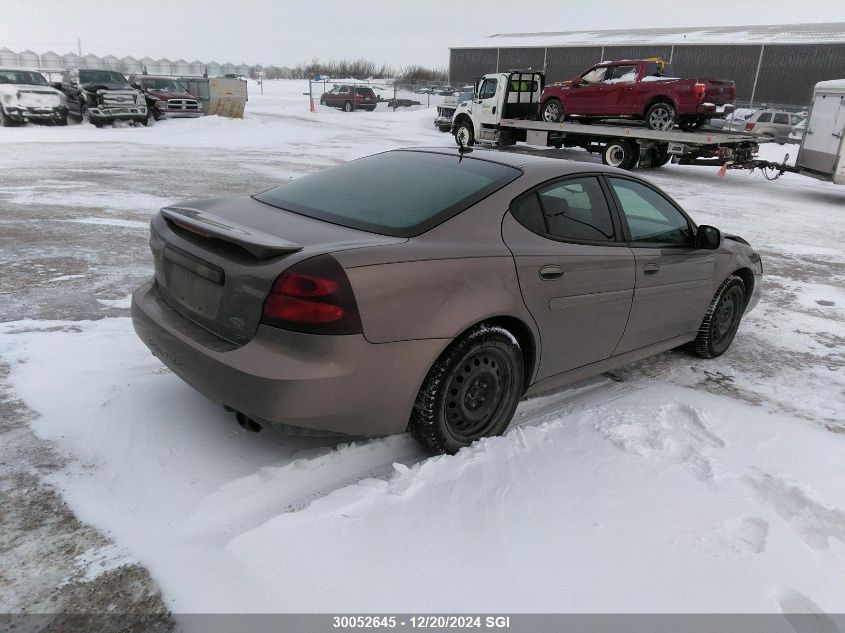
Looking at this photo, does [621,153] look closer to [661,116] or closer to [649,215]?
[661,116]

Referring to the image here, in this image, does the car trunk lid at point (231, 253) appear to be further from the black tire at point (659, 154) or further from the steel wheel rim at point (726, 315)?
the black tire at point (659, 154)

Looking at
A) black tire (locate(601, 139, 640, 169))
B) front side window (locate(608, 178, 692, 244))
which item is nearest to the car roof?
front side window (locate(608, 178, 692, 244))

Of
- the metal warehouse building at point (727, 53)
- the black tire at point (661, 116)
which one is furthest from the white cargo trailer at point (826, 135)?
the metal warehouse building at point (727, 53)

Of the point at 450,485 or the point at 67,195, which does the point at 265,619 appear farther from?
the point at 67,195

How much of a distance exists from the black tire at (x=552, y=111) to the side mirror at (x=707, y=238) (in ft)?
53.8

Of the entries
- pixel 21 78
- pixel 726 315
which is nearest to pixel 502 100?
pixel 21 78

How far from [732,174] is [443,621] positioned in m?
19.5

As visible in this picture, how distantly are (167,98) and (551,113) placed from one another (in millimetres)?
14649

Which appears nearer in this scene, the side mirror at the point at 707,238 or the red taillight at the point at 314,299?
the red taillight at the point at 314,299

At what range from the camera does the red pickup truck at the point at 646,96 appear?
51.6 feet

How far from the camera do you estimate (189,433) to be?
3178 millimetres

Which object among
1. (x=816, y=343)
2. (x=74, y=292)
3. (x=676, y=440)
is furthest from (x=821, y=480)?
(x=74, y=292)

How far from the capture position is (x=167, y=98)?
2420 centimetres

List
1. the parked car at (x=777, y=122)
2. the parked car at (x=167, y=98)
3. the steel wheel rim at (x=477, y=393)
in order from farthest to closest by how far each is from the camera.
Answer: the parked car at (x=167, y=98)
the parked car at (x=777, y=122)
the steel wheel rim at (x=477, y=393)
